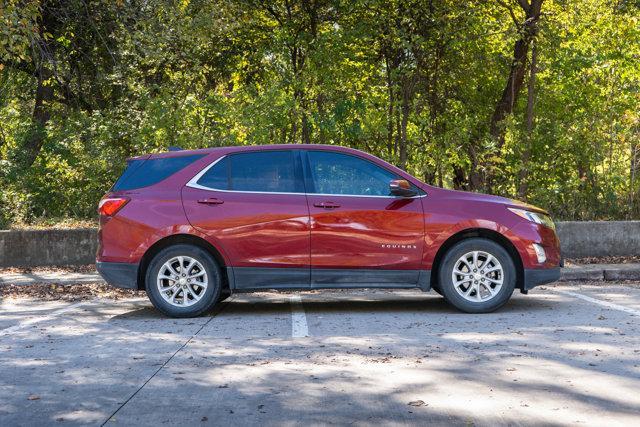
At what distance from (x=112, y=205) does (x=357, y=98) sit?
27.3 feet

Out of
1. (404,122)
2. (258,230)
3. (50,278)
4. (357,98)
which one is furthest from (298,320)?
(357,98)

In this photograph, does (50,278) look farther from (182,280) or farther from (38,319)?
(182,280)

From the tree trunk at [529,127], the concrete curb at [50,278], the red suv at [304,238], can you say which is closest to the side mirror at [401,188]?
the red suv at [304,238]

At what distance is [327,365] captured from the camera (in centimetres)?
707

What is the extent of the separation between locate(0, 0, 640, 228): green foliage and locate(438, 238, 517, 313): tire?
6880 millimetres

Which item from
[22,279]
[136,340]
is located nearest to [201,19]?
[22,279]

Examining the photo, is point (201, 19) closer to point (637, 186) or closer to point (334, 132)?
point (334, 132)

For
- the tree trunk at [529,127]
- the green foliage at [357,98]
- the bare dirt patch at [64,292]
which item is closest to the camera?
the bare dirt patch at [64,292]

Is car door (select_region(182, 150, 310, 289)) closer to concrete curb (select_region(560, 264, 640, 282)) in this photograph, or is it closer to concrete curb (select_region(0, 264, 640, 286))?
concrete curb (select_region(0, 264, 640, 286))

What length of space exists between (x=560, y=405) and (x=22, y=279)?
31.7 feet

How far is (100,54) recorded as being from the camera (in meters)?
21.5

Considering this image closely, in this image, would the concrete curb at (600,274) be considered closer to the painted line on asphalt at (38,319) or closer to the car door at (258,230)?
the car door at (258,230)

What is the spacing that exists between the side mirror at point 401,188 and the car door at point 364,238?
0.06 m

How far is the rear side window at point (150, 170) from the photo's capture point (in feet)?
32.9
